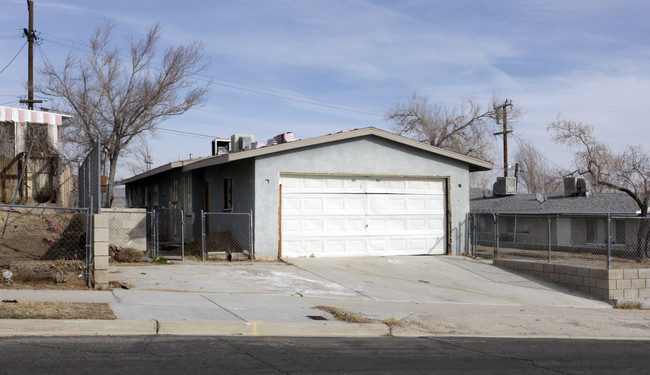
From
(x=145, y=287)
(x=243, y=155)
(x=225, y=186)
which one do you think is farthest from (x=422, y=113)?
(x=145, y=287)

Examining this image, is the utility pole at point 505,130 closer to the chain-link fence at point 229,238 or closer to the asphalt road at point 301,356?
the chain-link fence at point 229,238

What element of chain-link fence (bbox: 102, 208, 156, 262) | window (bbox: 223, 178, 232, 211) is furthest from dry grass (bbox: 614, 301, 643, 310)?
chain-link fence (bbox: 102, 208, 156, 262)

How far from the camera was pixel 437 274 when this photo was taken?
53.7ft

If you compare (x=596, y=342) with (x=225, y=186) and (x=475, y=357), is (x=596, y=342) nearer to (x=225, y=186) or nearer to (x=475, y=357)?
(x=475, y=357)

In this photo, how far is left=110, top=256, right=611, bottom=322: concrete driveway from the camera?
10.4m

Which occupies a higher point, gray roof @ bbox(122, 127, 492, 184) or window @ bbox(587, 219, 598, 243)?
gray roof @ bbox(122, 127, 492, 184)

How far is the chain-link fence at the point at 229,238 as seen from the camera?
17047 millimetres

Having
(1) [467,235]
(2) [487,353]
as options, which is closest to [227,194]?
(1) [467,235]

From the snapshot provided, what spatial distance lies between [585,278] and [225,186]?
1101 cm

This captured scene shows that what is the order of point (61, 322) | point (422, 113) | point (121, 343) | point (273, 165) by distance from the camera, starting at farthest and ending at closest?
1. point (422, 113)
2. point (273, 165)
3. point (61, 322)
4. point (121, 343)

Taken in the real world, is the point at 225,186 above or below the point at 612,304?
above

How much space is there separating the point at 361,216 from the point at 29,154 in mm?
9830

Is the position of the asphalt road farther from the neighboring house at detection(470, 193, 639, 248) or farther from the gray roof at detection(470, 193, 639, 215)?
the gray roof at detection(470, 193, 639, 215)

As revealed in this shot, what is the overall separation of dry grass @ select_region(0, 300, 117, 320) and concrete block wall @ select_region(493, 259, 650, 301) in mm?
11353
